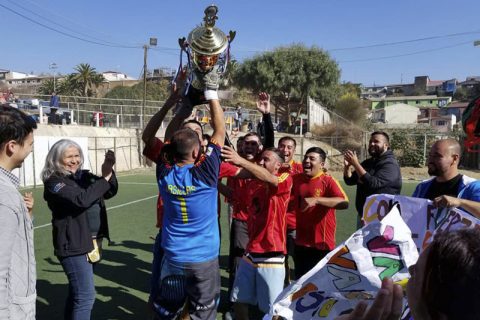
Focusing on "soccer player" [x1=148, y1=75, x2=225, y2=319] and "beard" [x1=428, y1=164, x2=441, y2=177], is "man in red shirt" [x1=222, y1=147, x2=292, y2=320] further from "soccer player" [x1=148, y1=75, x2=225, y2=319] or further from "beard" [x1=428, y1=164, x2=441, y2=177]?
"beard" [x1=428, y1=164, x2=441, y2=177]

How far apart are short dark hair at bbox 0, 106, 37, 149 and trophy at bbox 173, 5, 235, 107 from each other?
1.17m

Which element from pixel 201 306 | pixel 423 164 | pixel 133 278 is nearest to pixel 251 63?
pixel 423 164

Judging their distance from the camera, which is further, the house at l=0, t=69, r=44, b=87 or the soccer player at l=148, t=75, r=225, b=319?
the house at l=0, t=69, r=44, b=87

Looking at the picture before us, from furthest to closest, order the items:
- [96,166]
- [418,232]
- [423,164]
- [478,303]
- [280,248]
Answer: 1. [423,164]
2. [96,166]
3. [280,248]
4. [418,232]
5. [478,303]

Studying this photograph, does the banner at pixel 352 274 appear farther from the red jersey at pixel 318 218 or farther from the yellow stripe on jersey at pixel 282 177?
the red jersey at pixel 318 218

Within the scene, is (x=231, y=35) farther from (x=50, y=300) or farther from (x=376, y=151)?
(x=50, y=300)

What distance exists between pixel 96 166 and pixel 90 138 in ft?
6.32

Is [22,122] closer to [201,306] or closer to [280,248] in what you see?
[201,306]

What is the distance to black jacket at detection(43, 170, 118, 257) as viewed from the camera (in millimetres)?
3244

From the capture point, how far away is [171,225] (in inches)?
123

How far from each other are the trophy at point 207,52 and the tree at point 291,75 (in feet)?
122

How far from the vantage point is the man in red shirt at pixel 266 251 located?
369 centimetres

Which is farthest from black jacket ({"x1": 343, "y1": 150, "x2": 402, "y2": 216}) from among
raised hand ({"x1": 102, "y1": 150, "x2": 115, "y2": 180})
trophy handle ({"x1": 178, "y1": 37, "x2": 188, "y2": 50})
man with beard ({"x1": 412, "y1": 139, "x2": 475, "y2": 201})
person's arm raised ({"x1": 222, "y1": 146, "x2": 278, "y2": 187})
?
raised hand ({"x1": 102, "y1": 150, "x2": 115, "y2": 180})

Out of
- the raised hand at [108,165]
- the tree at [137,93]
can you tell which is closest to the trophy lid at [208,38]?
the raised hand at [108,165]
